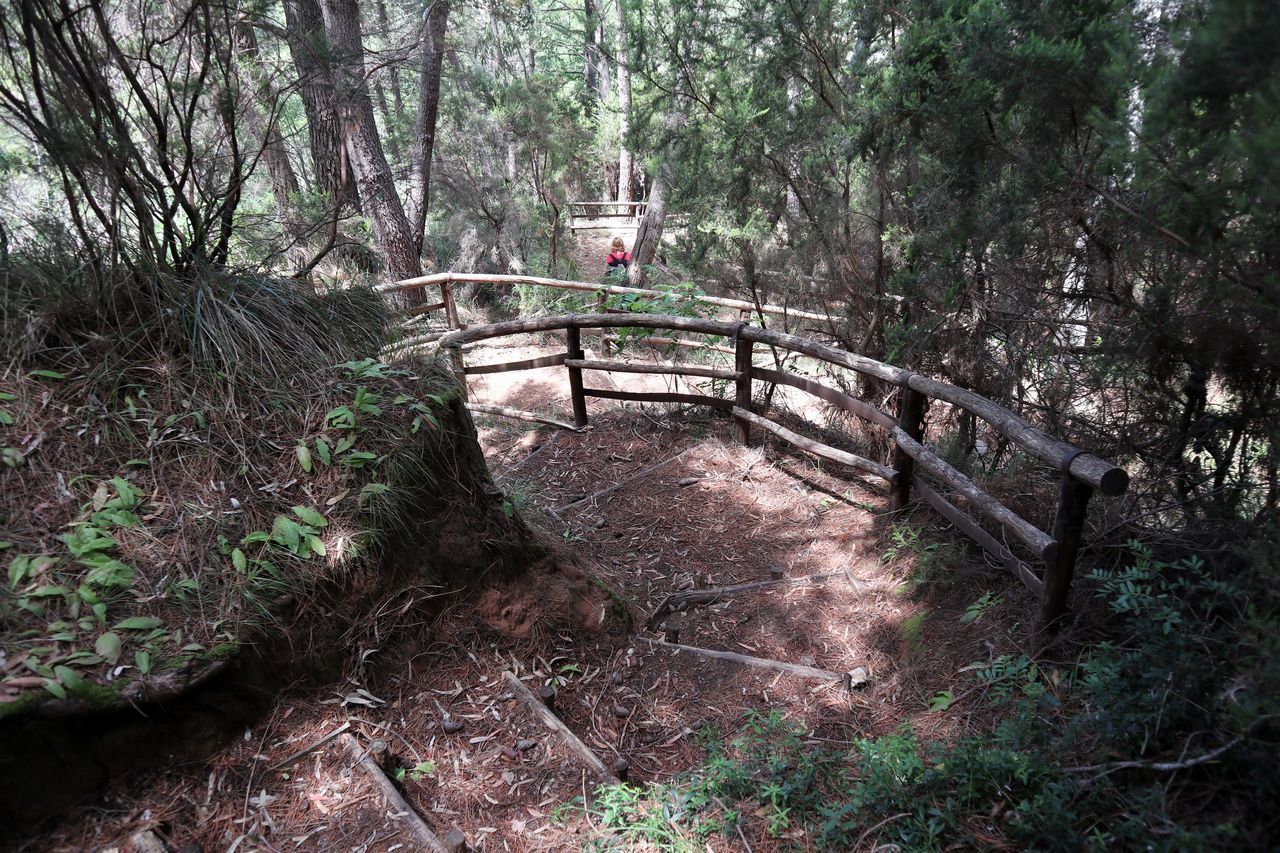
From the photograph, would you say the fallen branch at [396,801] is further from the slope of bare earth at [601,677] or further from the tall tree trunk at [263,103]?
the tall tree trunk at [263,103]

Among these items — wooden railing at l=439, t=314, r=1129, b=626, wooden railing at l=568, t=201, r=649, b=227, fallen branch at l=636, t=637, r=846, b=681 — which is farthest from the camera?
wooden railing at l=568, t=201, r=649, b=227

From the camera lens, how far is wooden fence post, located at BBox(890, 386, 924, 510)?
4.00 m

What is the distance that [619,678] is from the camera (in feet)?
11.1

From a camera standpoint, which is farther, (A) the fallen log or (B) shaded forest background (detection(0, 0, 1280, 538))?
(A) the fallen log

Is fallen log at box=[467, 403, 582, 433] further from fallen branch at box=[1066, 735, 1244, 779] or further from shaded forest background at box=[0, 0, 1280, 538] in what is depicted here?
fallen branch at box=[1066, 735, 1244, 779]

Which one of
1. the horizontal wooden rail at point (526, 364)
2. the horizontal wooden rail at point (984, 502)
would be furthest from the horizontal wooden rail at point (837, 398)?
the horizontal wooden rail at point (526, 364)

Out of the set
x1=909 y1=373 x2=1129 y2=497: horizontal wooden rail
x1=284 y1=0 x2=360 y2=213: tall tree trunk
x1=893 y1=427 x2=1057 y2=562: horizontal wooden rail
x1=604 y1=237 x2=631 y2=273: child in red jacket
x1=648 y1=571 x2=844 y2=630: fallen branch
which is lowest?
x1=648 y1=571 x2=844 y2=630: fallen branch

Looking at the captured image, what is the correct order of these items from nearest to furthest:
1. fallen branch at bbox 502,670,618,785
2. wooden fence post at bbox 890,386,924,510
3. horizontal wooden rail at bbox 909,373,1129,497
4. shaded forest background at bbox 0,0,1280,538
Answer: shaded forest background at bbox 0,0,1280,538, horizontal wooden rail at bbox 909,373,1129,497, fallen branch at bbox 502,670,618,785, wooden fence post at bbox 890,386,924,510

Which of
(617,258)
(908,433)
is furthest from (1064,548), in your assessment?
(617,258)

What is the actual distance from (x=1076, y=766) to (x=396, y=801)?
7.31 feet

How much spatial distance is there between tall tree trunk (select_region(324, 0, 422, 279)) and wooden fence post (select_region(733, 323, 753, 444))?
393 centimetres

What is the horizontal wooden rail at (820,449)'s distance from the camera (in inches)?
174

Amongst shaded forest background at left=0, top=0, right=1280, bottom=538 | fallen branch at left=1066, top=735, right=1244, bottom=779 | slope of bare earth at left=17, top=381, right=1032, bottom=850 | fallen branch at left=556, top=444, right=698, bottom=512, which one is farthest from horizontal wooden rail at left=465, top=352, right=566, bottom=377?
fallen branch at left=1066, top=735, right=1244, bottom=779

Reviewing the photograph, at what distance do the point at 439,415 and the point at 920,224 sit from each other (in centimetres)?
333
